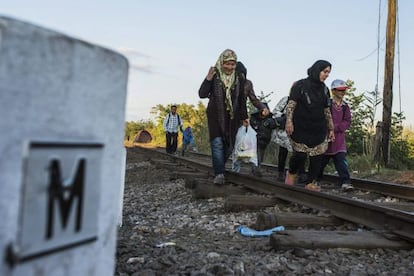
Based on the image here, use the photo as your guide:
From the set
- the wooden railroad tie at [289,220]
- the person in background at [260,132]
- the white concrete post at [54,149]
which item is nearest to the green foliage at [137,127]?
the person in background at [260,132]

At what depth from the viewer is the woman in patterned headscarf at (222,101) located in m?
6.21

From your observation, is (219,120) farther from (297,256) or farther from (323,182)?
(297,256)

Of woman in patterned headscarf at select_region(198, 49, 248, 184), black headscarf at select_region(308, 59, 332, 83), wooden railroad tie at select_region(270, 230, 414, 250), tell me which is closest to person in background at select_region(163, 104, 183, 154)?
woman in patterned headscarf at select_region(198, 49, 248, 184)

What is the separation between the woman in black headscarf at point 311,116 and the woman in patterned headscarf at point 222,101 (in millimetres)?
723

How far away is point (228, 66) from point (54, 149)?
5.12 metres

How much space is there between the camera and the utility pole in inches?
458

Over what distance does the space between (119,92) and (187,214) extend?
3.66m

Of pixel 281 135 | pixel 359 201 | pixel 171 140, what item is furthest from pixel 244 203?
pixel 171 140

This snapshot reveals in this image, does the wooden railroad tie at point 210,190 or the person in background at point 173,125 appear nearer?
the wooden railroad tie at point 210,190

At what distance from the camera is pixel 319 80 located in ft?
19.8

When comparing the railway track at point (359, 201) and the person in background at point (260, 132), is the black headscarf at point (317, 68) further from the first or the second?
the person in background at point (260, 132)

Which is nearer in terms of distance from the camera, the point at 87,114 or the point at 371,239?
the point at 87,114

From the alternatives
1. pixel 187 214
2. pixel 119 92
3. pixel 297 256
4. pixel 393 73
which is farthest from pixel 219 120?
pixel 393 73

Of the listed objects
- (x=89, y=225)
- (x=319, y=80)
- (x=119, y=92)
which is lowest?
(x=89, y=225)
